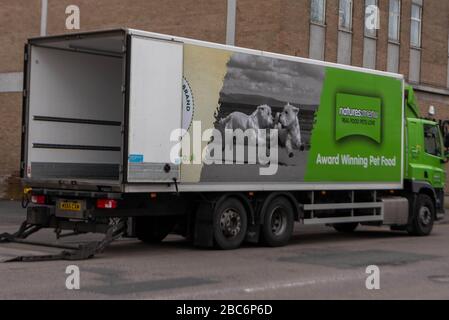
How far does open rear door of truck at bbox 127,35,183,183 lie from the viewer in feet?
40.7

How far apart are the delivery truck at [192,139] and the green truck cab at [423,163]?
1.09 m

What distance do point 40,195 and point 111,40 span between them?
9.72 ft

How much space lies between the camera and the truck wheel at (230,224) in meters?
14.0

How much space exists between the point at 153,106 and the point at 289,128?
336cm

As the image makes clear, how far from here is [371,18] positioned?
28.8 metres

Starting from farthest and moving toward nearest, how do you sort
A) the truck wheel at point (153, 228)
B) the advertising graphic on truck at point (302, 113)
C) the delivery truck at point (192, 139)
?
the truck wheel at point (153, 228)
the advertising graphic on truck at point (302, 113)
the delivery truck at point (192, 139)

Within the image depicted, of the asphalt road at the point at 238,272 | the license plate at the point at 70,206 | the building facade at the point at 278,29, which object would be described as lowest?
the asphalt road at the point at 238,272

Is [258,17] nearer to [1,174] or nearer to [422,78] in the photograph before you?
[422,78]

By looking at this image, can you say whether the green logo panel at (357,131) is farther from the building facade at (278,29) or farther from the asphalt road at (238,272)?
the building facade at (278,29)

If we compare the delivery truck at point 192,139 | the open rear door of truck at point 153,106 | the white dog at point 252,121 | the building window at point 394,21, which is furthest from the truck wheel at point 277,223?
the building window at point 394,21

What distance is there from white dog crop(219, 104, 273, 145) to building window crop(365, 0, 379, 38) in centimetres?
1535
